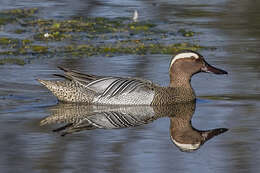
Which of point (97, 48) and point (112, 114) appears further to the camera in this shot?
point (97, 48)

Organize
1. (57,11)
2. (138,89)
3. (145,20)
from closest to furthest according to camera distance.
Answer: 1. (138,89)
2. (145,20)
3. (57,11)

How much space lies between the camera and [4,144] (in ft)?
25.2

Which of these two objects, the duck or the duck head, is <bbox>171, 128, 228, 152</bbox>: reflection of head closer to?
the duck

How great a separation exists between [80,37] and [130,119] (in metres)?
4.52

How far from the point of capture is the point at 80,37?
13.3m

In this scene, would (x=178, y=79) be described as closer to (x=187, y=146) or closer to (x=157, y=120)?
(x=157, y=120)

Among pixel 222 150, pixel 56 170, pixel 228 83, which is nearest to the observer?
pixel 56 170

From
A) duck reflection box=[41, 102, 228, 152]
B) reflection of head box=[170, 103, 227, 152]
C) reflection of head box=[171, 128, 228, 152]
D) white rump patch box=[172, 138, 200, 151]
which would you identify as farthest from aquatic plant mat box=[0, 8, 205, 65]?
white rump patch box=[172, 138, 200, 151]

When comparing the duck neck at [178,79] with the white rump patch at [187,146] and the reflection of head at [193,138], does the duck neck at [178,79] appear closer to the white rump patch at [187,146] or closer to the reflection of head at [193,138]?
the reflection of head at [193,138]

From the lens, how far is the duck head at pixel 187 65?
33.8ft

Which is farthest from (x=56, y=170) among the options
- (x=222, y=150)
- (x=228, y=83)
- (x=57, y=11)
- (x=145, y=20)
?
(x=57, y=11)

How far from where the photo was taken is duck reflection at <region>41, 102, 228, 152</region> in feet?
26.7

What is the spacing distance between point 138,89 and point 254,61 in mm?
2477

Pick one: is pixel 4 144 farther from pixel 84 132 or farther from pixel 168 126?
pixel 168 126
